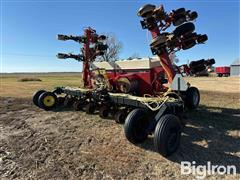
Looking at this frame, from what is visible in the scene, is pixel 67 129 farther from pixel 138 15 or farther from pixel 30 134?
pixel 138 15

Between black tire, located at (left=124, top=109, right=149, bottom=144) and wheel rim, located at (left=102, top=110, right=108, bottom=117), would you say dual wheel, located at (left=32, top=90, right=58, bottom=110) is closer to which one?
wheel rim, located at (left=102, top=110, right=108, bottom=117)

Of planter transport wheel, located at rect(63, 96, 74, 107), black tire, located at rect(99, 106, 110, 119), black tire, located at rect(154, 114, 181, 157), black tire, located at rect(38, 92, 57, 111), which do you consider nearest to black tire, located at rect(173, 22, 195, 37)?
black tire, located at rect(154, 114, 181, 157)

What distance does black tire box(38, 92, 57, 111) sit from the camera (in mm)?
9453

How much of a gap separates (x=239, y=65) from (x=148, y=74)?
6043cm

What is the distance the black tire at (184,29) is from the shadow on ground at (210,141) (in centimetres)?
229

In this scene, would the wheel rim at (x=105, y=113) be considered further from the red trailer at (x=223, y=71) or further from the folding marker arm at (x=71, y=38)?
the red trailer at (x=223, y=71)

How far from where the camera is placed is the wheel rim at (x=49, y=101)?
951cm

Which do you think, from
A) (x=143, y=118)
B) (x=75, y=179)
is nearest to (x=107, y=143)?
(x=143, y=118)

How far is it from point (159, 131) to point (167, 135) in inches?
7.1

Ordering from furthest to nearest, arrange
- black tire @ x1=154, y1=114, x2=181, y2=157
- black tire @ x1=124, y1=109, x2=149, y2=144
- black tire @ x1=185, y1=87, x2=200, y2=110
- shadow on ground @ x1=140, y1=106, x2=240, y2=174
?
black tire @ x1=185, y1=87, x2=200, y2=110
black tire @ x1=124, y1=109, x2=149, y2=144
shadow on ground @ x1=140, y1=106, x2=240, y2=174
black tire @ x1=154, y1=114, x2=181, y2=157

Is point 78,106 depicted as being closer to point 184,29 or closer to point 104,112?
point 104,112

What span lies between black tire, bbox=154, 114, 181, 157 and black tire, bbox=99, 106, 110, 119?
3.08 metres

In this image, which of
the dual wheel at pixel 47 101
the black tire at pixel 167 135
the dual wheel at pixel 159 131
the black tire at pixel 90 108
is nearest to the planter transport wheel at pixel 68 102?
the dual wheel at pixel 47 101

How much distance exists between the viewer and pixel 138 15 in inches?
274
